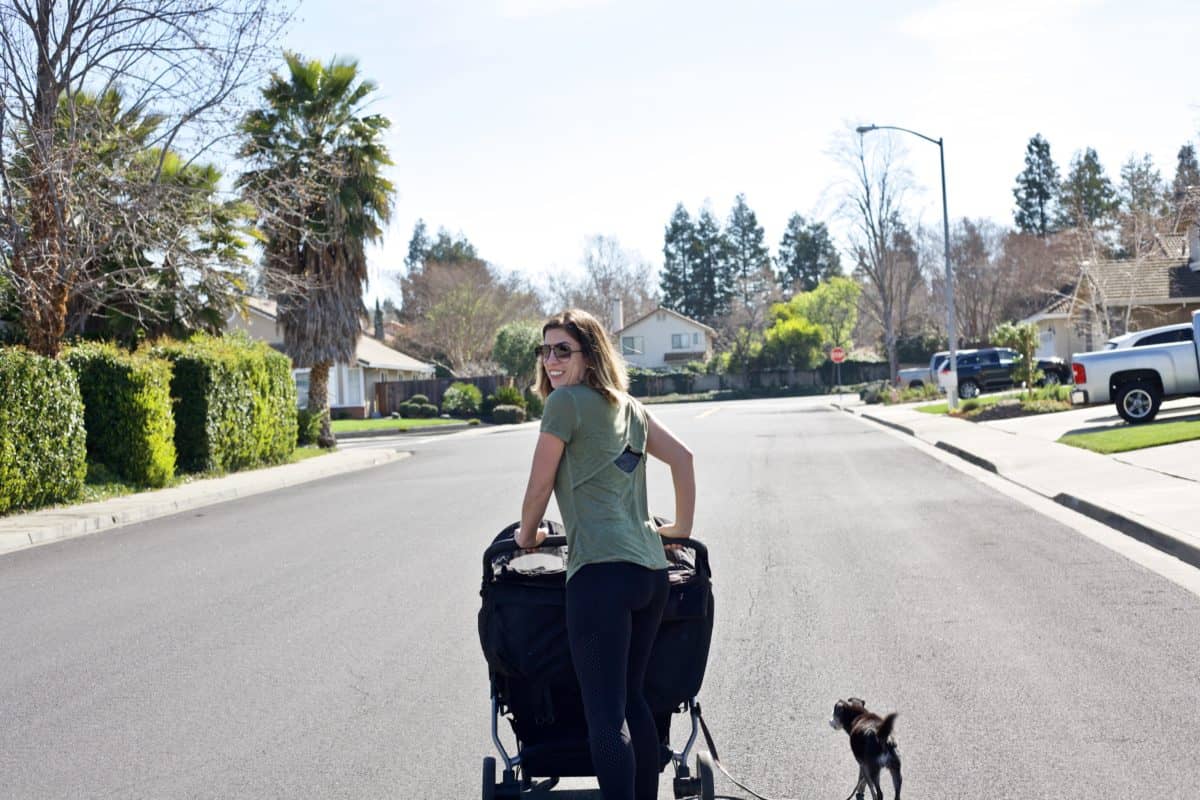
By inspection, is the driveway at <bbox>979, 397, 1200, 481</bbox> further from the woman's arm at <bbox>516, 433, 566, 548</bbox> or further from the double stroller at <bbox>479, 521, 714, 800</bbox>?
the woman's arm at <bbox>516, 433, 566, 548</bbox>

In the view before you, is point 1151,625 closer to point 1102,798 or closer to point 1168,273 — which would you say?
point 1102,798

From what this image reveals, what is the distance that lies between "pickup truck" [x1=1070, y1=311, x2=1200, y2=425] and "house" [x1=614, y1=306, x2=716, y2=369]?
7600 centimetres

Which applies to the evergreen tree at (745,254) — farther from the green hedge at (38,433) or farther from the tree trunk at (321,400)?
the green hedge at (38,433)

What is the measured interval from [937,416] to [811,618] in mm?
27925

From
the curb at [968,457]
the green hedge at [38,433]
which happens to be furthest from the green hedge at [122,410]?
the curb at [968,457]

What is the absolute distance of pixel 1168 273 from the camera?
45.5 m

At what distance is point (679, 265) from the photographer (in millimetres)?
113188

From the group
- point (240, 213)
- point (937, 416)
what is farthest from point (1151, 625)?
point (937, 416)

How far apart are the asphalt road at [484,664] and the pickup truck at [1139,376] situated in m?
10.3

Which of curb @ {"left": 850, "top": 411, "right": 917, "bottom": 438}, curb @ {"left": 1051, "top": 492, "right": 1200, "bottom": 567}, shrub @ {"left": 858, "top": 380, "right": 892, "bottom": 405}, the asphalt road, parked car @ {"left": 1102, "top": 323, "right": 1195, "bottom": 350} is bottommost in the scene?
the asphalt road

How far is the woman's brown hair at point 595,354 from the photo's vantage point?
391 cm

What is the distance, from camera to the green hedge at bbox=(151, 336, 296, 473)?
2206cm

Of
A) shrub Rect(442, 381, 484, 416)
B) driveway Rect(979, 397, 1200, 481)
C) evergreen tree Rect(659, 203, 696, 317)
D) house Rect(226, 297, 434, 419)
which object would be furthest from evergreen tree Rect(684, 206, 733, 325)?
driveway Rect(979, 397, 1200, 481)

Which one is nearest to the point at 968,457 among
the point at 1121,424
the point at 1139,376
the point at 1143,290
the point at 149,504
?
the point at 1139,376
